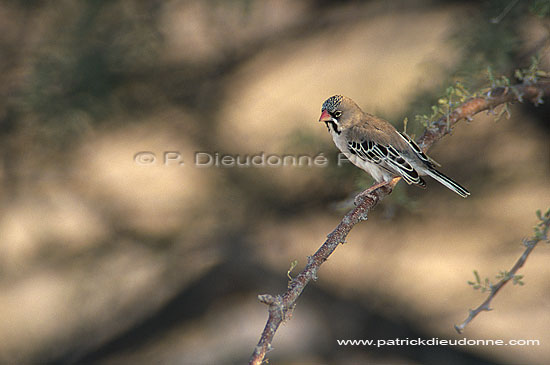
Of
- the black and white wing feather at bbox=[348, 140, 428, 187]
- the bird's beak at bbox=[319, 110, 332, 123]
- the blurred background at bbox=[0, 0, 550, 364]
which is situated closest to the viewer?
the black and white wing feather at bbox=[348, 140, 428, 187]

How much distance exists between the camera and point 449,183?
1296 millimetres

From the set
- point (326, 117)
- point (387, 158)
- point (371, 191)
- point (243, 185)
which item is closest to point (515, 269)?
point (371, 191)

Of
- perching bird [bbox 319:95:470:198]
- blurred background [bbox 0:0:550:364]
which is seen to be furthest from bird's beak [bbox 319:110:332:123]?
blurred background [bbox 0:0:550:364]

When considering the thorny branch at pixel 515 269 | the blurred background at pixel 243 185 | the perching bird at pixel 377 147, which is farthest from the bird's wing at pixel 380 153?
the thorny branch at pixel 515 269

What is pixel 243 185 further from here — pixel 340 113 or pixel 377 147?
pixel 377 147

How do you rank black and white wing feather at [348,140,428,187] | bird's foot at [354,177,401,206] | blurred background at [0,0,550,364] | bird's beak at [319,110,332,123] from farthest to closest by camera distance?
blurred background at [0,0,550,364] < bird's beak at [319,110,332,123] < black and white wing feather at [348,140,428,187] < bird's foot at [354,177,401,206]

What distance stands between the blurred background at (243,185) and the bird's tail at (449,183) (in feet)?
0.42

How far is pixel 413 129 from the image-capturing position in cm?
147

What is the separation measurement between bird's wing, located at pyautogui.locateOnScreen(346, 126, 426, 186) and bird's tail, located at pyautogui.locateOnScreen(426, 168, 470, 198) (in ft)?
0.14

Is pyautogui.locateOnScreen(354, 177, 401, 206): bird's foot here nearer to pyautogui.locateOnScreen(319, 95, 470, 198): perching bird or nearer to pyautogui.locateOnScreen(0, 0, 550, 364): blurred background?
pyautogui.locateOnScreen(319, 95, 470, 198): perching bird

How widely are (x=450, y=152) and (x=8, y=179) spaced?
1762 mm

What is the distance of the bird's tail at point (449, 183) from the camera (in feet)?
4.17

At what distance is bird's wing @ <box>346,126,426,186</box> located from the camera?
1.31 meters

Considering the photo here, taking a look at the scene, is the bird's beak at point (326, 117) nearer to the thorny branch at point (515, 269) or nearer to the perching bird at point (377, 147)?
the perching bird at point (377, 147)
